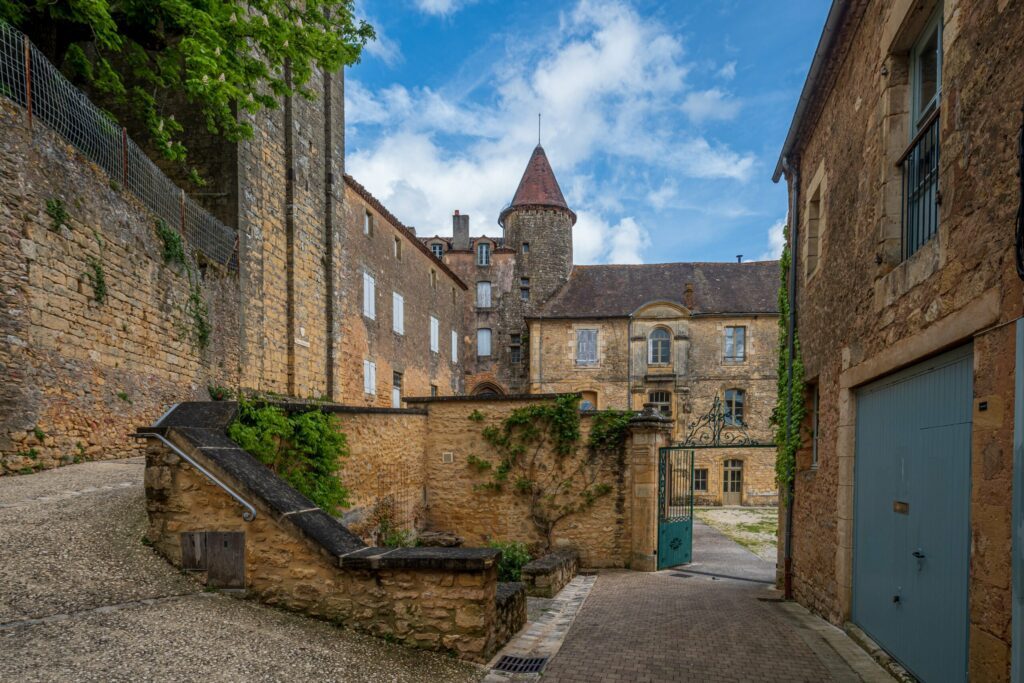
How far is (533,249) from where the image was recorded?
26344mm

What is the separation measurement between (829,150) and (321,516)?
6.43 meters

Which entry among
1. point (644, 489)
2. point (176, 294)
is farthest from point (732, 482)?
point (176, 294)

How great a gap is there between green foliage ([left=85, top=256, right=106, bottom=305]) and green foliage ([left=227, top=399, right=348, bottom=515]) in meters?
3.32

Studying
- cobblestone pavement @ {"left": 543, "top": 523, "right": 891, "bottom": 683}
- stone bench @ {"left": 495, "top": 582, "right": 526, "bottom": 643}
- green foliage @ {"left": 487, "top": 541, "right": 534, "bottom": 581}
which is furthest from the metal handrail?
green foliage @ {"left": 487, "top": 541, "right": 534, "bottom": 581}

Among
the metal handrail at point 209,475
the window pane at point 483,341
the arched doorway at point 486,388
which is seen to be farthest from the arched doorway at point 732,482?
the metal handrail at point 209,475

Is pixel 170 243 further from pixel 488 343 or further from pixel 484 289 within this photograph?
pixel 484 289

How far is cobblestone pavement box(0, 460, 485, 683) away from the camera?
2918 millimetres

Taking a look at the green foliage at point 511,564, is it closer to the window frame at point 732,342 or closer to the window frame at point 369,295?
the window frame at point 369,295

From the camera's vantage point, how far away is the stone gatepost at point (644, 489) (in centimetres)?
1034

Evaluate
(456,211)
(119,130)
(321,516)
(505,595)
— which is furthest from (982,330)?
(456,211)

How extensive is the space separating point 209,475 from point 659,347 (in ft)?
68.7

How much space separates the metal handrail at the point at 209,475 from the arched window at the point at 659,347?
67.8 ft

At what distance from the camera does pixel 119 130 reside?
8.31 metres

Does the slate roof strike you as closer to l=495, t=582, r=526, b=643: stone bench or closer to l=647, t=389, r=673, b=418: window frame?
l=647, t=389, r=673, b=418: window frame
